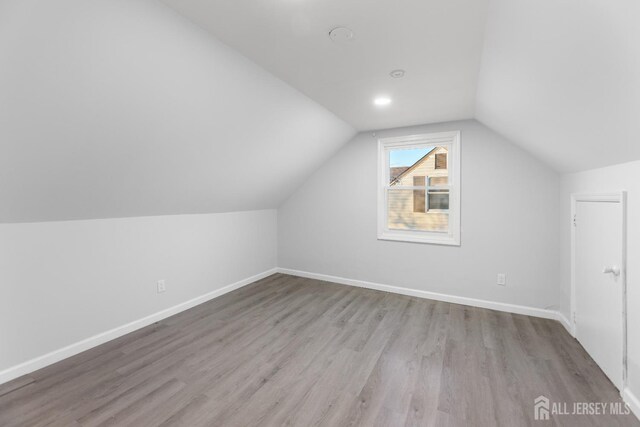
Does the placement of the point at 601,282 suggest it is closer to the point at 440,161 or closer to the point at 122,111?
the point at 440,161

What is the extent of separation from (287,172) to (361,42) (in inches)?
90.8

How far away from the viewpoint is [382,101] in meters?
2.84

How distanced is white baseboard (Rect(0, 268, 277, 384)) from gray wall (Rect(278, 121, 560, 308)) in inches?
74.0

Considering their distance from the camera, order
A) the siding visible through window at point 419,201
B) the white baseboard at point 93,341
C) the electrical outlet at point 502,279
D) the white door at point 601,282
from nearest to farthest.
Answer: the white door at point 601,282 → the white baseboard at point 93,341 → the electrical outlet at point 502,279 → the siding visible through window at point 419,201

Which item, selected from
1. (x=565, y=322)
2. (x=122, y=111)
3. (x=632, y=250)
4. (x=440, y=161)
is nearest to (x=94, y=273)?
(x=122, y=111)

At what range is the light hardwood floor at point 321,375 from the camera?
1.72 metres

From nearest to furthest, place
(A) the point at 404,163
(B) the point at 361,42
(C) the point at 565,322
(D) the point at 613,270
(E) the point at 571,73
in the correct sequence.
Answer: (E) the point at 571,73, (B) the point at 361,42, (D) the point at 613,270, (C) the point at 565,322, (A) the point at 404,163

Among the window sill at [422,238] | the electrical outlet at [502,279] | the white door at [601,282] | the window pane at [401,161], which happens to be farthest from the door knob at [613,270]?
the window pane at [401,161]

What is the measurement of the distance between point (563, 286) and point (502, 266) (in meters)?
0.55

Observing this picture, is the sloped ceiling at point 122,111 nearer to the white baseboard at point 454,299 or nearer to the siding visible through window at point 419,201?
the siding visible through window at point 419,201

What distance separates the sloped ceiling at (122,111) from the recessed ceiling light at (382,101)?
602 mm

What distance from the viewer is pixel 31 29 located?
1244 millimetres

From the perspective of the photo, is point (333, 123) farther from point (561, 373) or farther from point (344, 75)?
point (561, 373)

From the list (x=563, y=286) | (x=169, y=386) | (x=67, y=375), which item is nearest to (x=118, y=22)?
(x=169, y=386)
